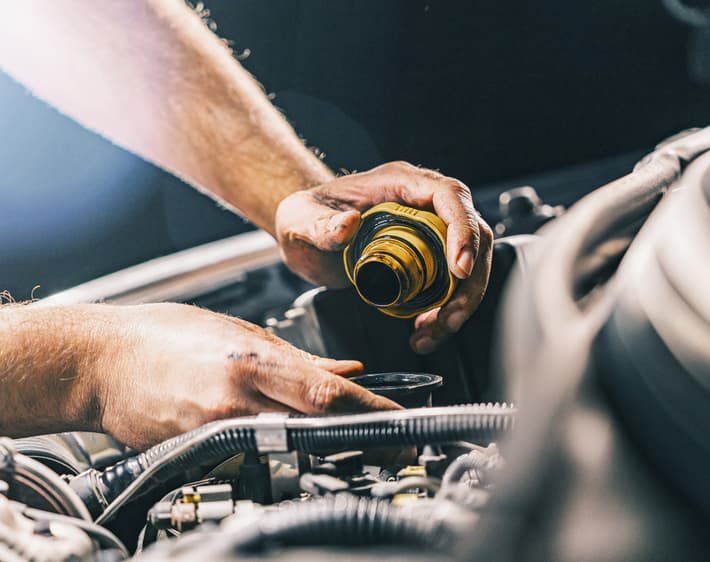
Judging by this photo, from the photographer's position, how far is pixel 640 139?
6.00 ft

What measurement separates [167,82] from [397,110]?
0.90 meters

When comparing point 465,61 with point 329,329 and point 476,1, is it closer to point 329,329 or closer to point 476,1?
point 476,1

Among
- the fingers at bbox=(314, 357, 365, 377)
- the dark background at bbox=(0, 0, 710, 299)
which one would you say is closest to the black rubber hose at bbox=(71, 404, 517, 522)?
the fingers at bbox=(314, 357, 365, 377)

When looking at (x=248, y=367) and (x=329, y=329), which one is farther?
(x=329, y=329)

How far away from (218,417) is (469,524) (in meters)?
0.30

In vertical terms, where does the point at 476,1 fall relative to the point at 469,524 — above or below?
above

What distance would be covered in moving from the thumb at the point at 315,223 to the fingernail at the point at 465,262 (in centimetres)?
15

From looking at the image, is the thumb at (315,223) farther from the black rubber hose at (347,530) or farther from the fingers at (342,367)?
the black rubber hose at (347,530)

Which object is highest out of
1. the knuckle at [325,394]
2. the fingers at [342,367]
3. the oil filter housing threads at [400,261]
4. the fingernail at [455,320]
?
the oil filter housing threads at [400,261]

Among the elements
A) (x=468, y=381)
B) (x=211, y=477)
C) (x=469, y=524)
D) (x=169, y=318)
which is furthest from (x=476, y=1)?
(x=469, y=524)

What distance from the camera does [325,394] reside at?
0.58 m

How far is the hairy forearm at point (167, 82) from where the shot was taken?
1.37 metres

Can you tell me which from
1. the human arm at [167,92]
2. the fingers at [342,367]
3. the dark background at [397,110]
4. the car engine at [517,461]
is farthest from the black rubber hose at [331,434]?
the dark background at [397,110]

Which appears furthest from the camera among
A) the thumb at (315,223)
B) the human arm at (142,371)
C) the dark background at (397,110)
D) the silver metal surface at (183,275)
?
the dark background at (397,110)
